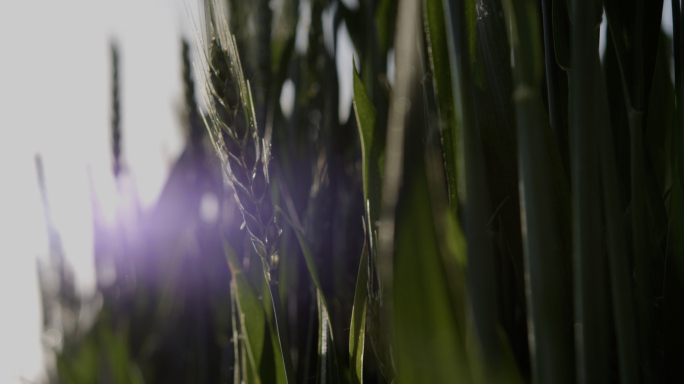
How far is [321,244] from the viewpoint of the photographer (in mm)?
394

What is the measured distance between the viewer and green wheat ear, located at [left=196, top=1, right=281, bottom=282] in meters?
0.20

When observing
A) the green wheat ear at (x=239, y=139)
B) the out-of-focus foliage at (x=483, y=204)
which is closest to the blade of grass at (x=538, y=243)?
the out-of-focus foliage at (x=483, y=204)

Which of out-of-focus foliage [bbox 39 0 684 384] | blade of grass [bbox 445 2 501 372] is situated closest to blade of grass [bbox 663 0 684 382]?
out-of-focus foliage [bbox 39 0 684 384]

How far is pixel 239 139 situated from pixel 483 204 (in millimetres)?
114

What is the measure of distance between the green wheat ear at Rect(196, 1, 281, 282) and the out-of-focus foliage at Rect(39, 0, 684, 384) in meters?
0.01

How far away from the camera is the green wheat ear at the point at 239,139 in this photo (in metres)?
0.20

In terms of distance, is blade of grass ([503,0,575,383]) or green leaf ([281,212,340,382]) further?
green leaf ([281,212,340,382])

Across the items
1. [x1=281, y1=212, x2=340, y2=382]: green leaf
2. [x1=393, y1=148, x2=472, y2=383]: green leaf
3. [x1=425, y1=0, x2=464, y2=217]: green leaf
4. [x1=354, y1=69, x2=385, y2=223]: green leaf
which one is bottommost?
[x1=281, y1=212, x2=340, y2=382]: green leaf

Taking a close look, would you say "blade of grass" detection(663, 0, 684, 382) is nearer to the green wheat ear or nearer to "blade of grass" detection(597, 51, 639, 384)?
"blade of grass" detection(597, 51, 639, 384)

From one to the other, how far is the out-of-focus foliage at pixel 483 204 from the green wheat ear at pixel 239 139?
0.01 metres

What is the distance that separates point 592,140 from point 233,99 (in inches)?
5.7

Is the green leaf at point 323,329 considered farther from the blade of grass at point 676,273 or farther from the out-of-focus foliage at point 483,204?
the blade of grass at point 676,273

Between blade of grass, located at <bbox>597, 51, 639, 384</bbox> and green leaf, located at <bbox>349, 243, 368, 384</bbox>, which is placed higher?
blade of grass, located at <bbox>597, 51, 639, 384</bbox>

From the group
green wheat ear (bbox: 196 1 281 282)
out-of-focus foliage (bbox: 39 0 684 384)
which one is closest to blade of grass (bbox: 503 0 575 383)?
out-of-focus foliage (bbox: 39 0 684 384)
